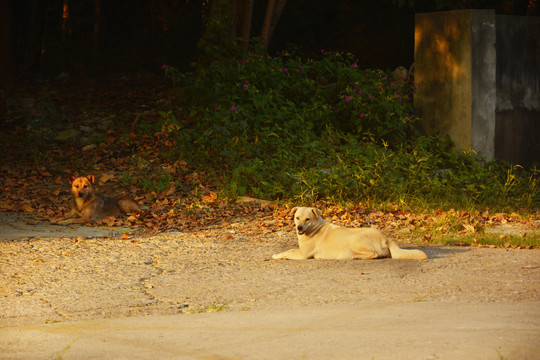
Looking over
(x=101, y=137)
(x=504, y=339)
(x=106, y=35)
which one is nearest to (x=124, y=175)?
(x=101, y=137)

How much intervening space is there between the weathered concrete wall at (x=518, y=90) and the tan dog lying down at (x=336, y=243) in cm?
671

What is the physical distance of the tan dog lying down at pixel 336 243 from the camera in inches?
302

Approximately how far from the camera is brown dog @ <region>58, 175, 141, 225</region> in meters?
10.4

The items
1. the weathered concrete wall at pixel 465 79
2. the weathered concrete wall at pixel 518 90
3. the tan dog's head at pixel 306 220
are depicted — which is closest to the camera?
the tan dog's head at pixel 306 220

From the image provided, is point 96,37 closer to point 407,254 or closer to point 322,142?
point 322,142

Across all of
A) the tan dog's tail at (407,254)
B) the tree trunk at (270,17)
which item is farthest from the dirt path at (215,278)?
the tree trunk at (270,17)

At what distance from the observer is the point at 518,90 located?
13883 millimetres

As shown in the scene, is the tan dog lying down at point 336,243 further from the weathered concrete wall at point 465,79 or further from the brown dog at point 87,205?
the weathered concrete wall at point 465,79

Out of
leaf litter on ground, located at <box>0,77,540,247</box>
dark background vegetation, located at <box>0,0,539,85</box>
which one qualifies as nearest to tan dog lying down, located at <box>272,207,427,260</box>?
leaf litter on ground, located at <box>0,77,540,247</box>

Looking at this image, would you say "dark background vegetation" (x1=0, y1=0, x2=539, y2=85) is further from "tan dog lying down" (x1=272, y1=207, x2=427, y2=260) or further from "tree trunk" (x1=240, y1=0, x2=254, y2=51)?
"tan dog lying down" (x1=272, y1=207, x2=427, y2=260)

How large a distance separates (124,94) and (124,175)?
638 cm

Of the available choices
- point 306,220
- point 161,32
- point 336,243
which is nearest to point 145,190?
point 306,220

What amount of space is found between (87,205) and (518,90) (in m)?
8.17

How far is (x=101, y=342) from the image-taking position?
4.91 meters
